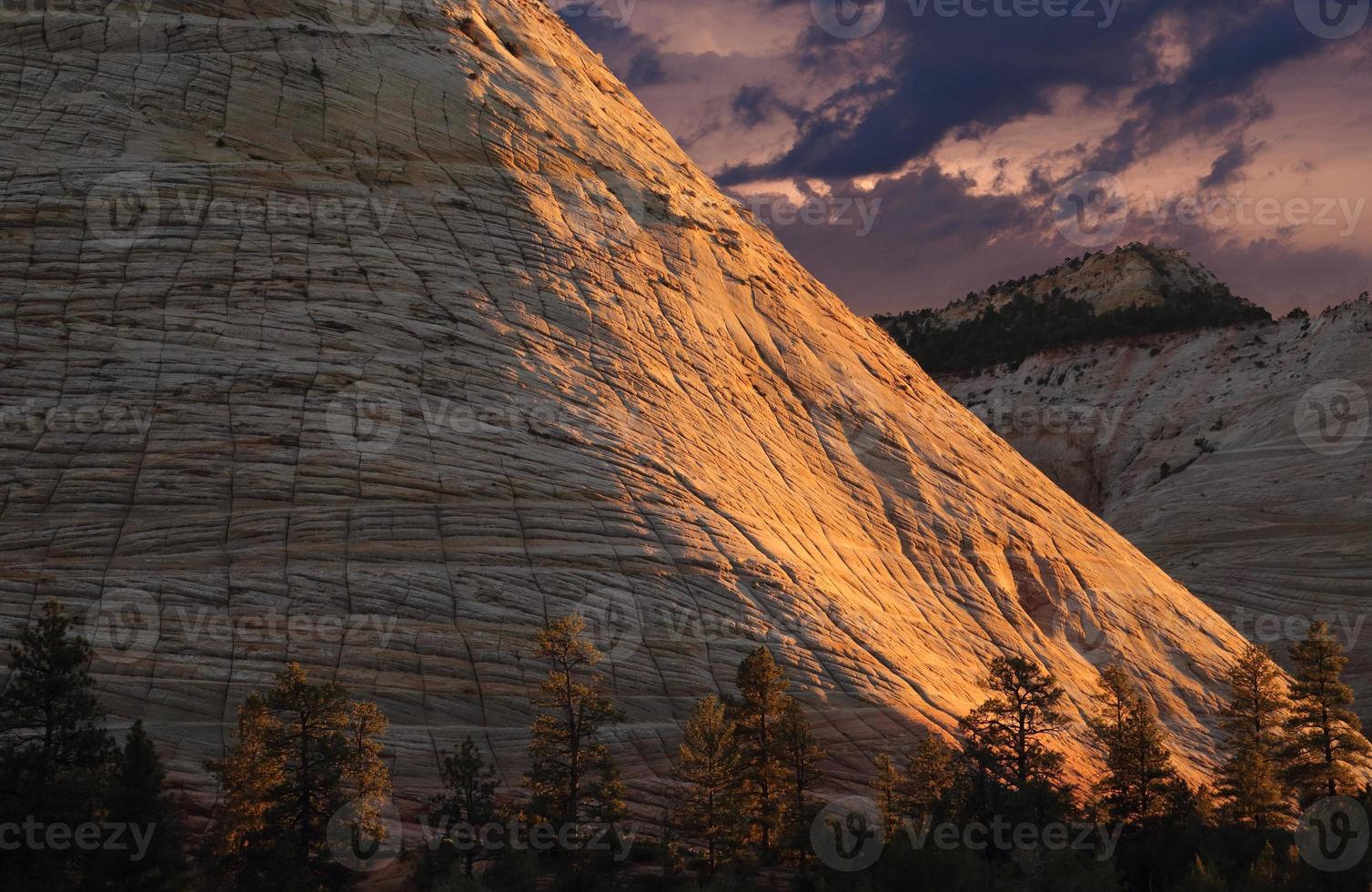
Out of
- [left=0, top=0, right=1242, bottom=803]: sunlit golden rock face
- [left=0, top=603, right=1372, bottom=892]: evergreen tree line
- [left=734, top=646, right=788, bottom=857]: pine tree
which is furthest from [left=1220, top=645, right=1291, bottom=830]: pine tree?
[left=734, top=646, right=788, bottom=857]: pine tree

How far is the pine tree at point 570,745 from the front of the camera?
2655 centimetres

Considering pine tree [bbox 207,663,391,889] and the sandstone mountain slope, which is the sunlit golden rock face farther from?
the sandstone mountain slope

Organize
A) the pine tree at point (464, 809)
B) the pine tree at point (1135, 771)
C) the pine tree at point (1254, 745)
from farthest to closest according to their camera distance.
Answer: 1. the pine tree at point (1254, 745)
2. the pine tree at point (1135, 771)
3. the pine tree at point (464, 809)

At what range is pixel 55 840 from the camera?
22.5 m

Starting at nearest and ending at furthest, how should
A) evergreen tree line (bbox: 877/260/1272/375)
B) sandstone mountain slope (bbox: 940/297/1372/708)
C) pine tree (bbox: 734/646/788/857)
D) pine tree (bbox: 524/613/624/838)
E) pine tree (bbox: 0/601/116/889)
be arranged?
pine tree (bbox: 0/601/116/889), pine tree (bbox: 524/613/624/838), pine tree (bbox: 734/646/788/857), sandstone mountain slope (bbox: 940/297/1372/708), evergreen tree line (bbox: 877/260/1272/375)

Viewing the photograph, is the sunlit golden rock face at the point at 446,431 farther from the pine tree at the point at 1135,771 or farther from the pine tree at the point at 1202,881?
the pine tree at the point at 1202,881

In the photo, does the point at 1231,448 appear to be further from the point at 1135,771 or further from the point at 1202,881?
the point at 1202,881

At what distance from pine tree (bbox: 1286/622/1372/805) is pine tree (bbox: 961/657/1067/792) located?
9.15m

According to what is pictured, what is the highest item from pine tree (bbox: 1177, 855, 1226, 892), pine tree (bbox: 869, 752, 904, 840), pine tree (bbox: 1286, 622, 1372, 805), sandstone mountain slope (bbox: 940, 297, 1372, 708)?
sandstone mountain slope (bbox: 940, 297, 1372, 708)

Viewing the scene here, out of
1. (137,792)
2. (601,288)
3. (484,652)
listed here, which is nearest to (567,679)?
(484,652)

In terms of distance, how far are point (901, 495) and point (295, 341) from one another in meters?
18.5

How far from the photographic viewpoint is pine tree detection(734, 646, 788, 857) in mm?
28766

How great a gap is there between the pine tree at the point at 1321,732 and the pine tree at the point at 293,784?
25.3 m

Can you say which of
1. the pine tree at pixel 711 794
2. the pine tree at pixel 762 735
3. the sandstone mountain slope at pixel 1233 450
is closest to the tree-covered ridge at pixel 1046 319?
the sandstone mountain slope at pixel 1233 450
